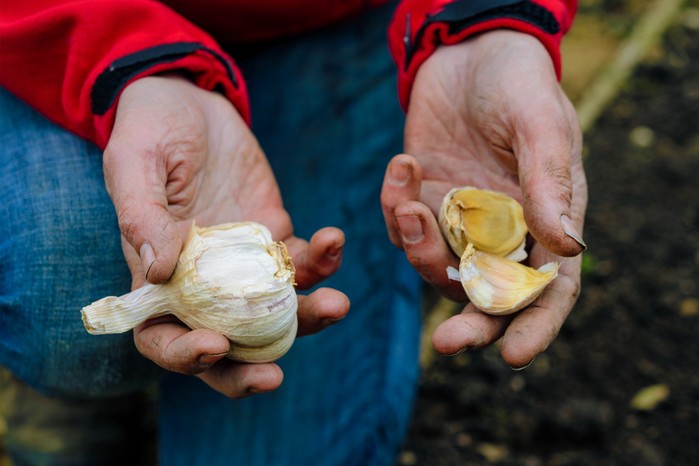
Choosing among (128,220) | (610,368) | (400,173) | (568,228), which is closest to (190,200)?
(128,220)

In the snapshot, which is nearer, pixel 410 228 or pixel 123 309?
pixel 123 309

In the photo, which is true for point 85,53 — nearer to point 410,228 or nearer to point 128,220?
point 128,220

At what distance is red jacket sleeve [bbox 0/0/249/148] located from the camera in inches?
46.1

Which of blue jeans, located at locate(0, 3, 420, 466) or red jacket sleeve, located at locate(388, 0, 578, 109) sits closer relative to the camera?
red jacket sleeve, located at locate(388, 0, 578, 109)

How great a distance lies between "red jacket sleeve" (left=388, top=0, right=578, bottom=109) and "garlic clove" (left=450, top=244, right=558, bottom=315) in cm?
40

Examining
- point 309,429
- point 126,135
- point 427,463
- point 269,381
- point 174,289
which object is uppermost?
point 126,135

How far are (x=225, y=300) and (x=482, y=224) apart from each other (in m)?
0.42

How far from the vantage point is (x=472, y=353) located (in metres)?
1.94

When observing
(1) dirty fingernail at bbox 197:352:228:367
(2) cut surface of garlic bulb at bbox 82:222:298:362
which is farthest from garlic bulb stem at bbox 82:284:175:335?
(1) dirty fingernail at bbox 197:352:228:367

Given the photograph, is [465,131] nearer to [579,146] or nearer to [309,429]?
[579,146]

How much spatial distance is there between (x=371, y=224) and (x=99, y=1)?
723 mm

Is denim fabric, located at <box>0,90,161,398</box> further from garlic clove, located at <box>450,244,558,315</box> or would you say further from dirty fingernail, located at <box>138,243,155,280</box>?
garlic clove, located at <box>450,244,558,315</box>

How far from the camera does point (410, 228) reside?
1.12 m

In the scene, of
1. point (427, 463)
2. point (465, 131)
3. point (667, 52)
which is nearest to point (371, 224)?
point (465, 131)
